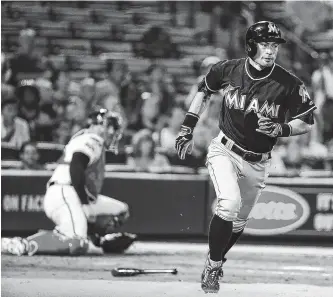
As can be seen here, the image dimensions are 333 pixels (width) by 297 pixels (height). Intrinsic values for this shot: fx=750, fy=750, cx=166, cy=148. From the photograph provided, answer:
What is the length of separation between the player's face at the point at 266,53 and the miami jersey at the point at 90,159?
2233mm

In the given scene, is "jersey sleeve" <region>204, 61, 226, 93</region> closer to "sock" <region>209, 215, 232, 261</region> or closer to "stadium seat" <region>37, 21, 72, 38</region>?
"sock" <region>209, 215, 232, 261</region>

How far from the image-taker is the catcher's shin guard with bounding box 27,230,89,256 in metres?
6.02

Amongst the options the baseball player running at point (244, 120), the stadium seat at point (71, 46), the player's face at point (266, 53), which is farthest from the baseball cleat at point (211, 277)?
the stadium seat at point (71, 46)

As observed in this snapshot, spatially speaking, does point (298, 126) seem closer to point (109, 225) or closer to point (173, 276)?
point (173, 276)

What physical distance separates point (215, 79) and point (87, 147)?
1.97 meters

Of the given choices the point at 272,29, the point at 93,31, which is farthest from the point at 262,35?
the point at 93,31

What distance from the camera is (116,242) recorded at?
6285 millimetres

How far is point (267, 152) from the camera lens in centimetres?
444

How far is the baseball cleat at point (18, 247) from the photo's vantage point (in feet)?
19.7

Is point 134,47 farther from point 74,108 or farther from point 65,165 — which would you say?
point 65,165

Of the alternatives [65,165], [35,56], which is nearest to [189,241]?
[65,165]

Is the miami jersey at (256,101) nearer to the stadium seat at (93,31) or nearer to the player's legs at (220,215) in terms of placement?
the player's legs at (220,215)

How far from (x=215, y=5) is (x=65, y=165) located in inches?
111

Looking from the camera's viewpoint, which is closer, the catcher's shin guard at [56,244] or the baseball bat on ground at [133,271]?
the baseball bat on ground at [133,271]
